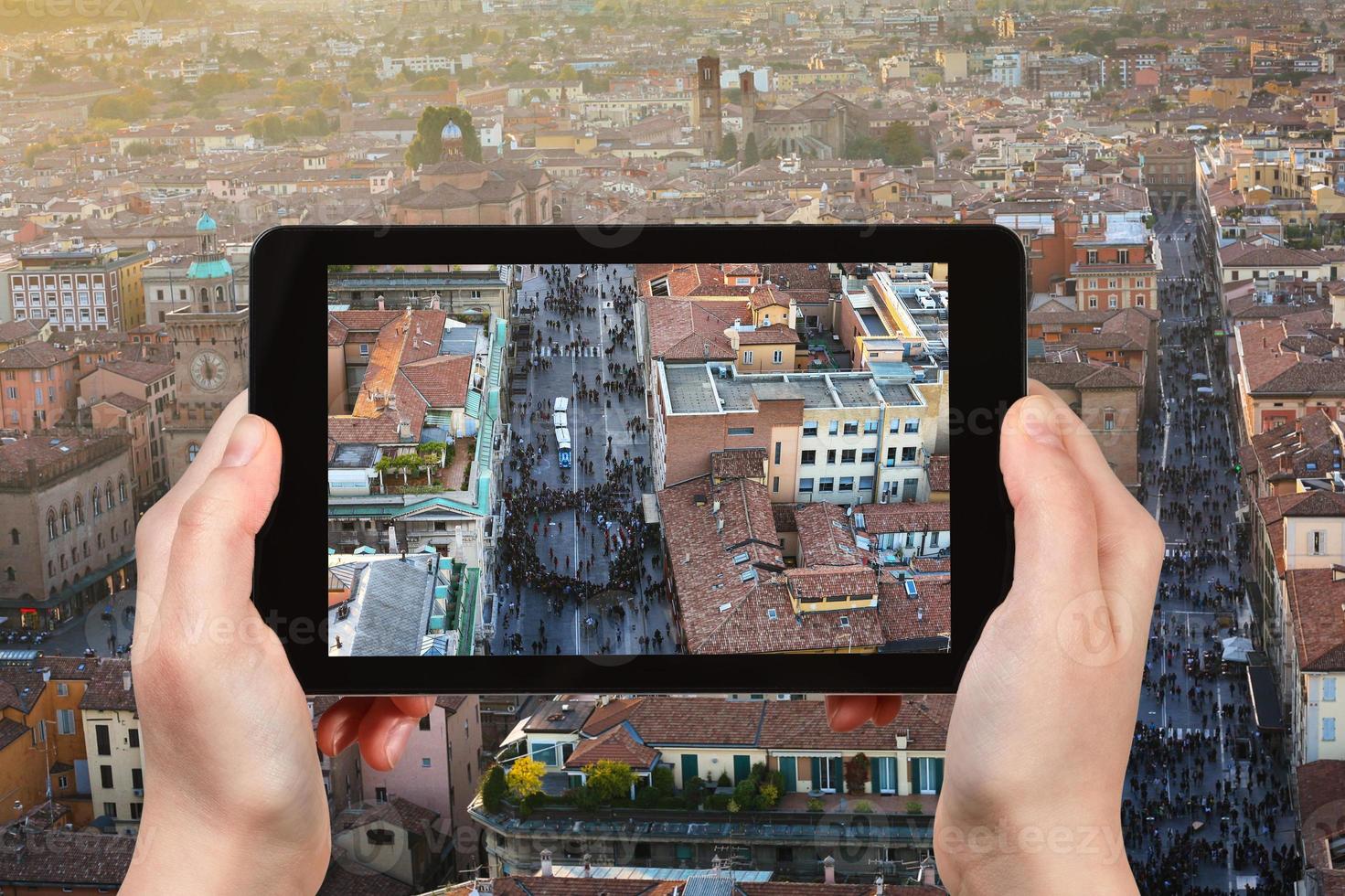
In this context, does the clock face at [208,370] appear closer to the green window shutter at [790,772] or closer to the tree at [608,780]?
the tree at [608,780]

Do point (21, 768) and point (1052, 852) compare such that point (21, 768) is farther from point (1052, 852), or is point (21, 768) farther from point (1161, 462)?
point (1052, 852)

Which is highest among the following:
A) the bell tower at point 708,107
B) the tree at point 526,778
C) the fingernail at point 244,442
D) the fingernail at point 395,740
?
the bell tower at point 708,107

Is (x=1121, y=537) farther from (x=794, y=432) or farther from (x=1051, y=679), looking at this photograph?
(x=794, y=432)

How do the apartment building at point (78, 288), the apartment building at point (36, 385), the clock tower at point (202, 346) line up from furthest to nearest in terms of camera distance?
the apartment building at point (78, 288)
the apartment building at point (36, 385)
the clock tower at point (202, 346)

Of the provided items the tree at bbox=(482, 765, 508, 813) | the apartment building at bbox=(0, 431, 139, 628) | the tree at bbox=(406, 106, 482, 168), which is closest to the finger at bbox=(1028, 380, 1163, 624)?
the tree at bbox=(482, 765, 508, 813)

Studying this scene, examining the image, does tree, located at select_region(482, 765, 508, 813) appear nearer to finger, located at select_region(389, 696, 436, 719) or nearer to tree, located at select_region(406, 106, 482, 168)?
finger, located at select_region(389, 696, 436, 719)

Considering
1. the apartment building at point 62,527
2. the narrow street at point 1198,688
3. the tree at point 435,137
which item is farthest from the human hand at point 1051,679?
the tree at point 435,137

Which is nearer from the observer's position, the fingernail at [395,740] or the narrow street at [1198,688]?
the fingernail at [395,740]
